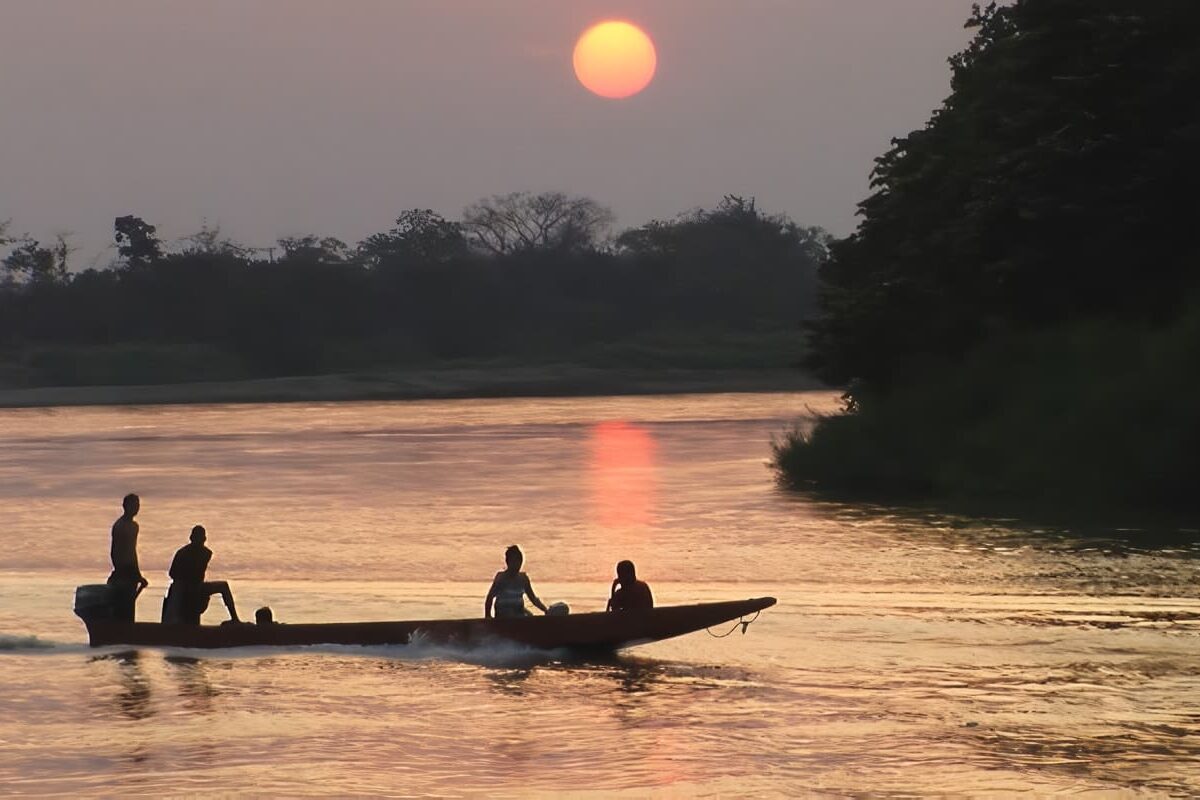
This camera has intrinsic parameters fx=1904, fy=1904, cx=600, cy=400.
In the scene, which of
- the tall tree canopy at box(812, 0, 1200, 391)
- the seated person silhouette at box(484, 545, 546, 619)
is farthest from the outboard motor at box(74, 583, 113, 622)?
the tall tree canopy at box(812, 0, 1200, 391)

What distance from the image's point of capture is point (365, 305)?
150 m

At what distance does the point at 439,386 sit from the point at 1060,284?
9307cm

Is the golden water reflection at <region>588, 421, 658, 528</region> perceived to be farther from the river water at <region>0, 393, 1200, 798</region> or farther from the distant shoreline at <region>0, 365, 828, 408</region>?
the distant shoreline at <region>0, 365, 828, 408</region>

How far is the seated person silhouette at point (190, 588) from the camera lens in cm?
2555

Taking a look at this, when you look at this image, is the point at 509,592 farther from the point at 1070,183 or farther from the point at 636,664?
the point at 1070,183

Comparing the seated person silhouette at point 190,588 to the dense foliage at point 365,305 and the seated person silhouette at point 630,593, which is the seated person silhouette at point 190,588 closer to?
the seated person silhouette at point 630,593

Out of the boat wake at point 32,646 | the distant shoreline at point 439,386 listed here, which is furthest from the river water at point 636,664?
the distant shoreline at point 439,386

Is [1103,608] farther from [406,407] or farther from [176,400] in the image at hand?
[176,400]

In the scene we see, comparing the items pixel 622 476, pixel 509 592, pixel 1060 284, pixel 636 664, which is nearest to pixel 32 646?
pixel 509 592

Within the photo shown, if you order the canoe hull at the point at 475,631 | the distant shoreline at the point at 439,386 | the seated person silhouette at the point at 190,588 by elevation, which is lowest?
the canoe hull at the point at 475,631

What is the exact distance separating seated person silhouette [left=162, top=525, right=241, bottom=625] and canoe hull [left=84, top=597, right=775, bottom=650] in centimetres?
36

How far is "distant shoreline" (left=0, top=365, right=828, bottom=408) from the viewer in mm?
130875

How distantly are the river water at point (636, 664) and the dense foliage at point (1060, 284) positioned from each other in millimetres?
A: 3761

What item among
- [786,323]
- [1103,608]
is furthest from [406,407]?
[1103,608]
